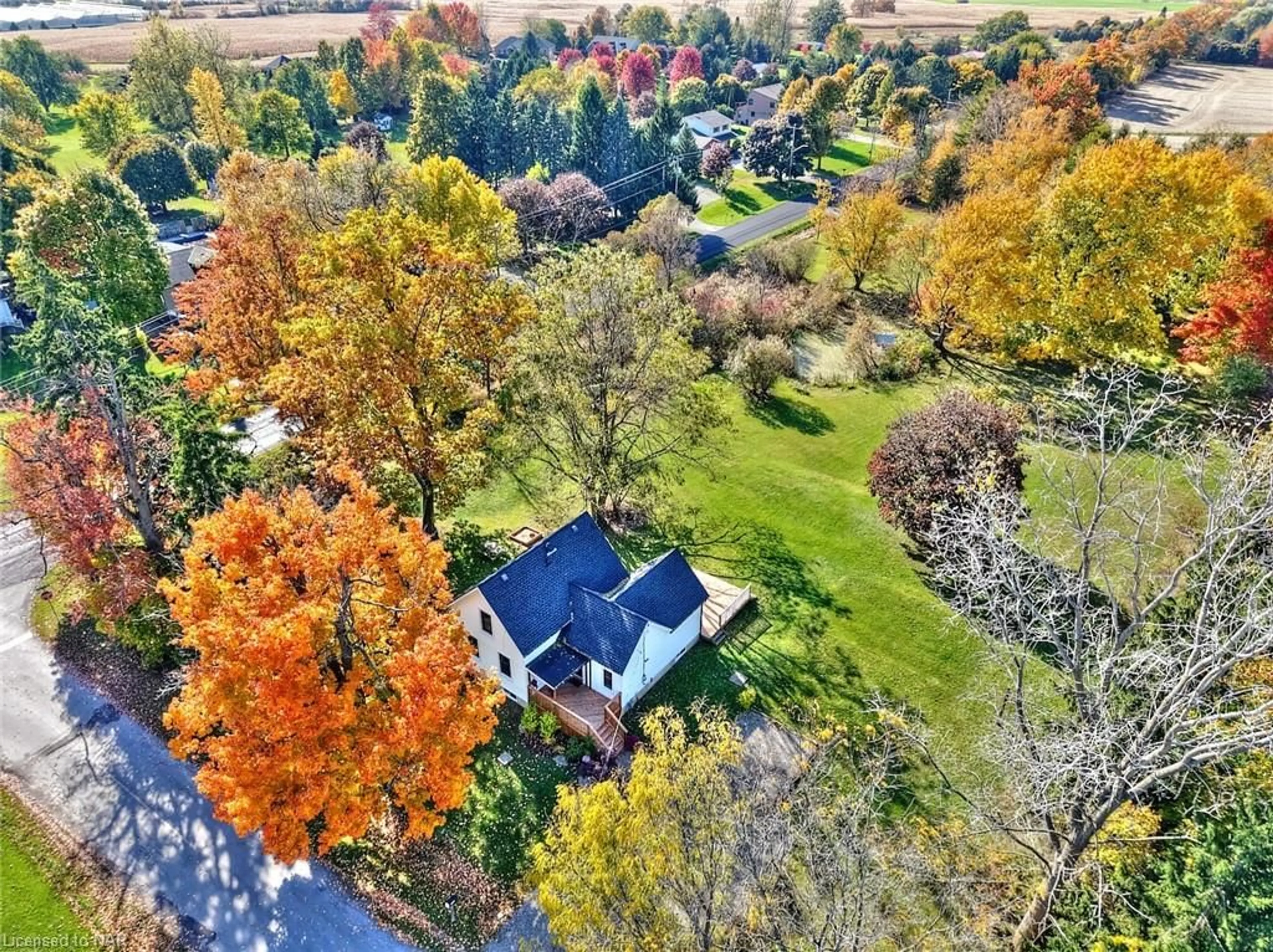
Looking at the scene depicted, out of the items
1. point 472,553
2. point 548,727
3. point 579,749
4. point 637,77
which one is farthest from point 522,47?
point 579,749

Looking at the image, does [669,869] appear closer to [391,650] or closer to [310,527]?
[391,650]

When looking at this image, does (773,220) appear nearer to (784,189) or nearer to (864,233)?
(784,189)

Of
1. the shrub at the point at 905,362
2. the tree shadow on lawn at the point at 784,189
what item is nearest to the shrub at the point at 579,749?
the shrub at the point at 905,362

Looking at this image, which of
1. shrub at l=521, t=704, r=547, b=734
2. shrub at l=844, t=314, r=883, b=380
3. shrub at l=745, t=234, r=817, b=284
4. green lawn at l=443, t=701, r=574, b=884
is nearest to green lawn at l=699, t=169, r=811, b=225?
shrub at l=745, t=234, r=817, b=284

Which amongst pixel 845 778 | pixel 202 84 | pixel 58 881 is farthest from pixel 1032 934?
pixel 202 84

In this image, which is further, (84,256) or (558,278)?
(84,256)

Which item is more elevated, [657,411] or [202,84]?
[202,84]
